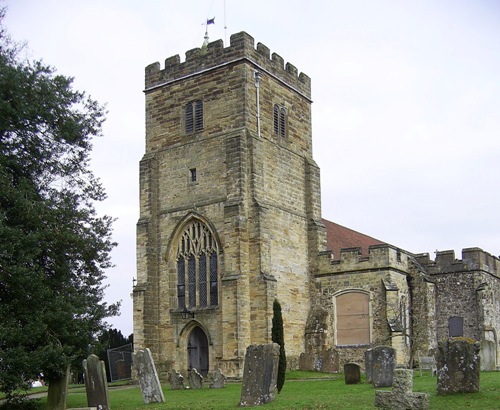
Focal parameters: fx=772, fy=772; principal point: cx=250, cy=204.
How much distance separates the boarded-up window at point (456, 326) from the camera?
1374 inches

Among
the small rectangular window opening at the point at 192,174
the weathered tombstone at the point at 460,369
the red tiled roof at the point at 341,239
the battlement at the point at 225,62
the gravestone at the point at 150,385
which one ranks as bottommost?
the gravestone at the point at 150,385

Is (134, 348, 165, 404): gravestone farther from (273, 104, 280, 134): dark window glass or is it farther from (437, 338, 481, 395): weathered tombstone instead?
(273, 104, 280, 134): dark window glass

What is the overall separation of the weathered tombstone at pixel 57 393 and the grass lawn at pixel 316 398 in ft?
4.48

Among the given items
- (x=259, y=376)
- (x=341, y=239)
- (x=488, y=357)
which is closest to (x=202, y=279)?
(x=341, y=239)

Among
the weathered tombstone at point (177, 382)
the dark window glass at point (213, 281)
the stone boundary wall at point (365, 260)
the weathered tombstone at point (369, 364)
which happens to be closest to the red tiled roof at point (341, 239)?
the stone boundary wall at point (365, 260)

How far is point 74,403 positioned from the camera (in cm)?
2348

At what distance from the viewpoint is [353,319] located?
32.5 m

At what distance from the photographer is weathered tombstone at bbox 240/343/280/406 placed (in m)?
17.6

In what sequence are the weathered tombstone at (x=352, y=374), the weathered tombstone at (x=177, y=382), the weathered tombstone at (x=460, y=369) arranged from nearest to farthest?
1. the weathered tombstone at (x=460, y=369)
2. the weathered tombstone at (x=352, y=374)
3. the weathered tombstone at (x=177, y=382)

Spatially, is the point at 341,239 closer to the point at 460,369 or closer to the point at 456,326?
the point at 456,326

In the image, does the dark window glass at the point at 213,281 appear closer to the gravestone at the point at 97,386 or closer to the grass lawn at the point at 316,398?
the grass lawn at the point at 316,398

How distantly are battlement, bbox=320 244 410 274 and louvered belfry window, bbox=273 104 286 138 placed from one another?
5718 millimetres

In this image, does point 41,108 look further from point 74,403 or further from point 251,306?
point 251,306

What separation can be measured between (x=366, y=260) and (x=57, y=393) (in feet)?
51.5
